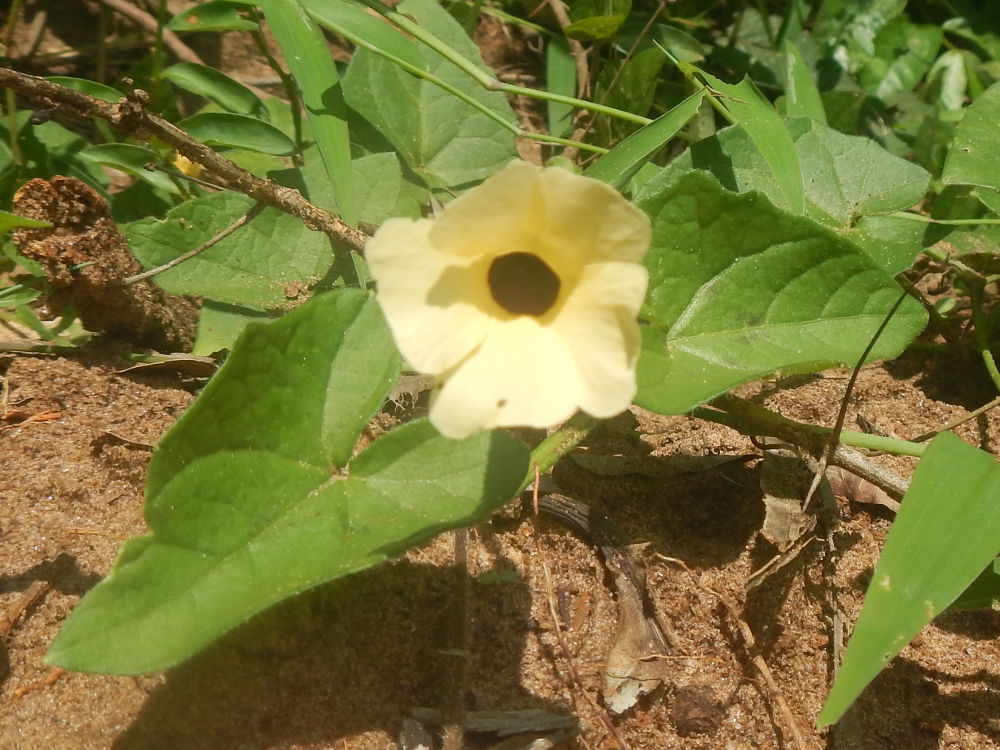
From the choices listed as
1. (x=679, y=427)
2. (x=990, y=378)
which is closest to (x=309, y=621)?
(x=679, y=427)

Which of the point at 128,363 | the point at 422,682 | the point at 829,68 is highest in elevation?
the point at 829,68

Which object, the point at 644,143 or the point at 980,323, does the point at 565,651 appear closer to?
the point at 644,143

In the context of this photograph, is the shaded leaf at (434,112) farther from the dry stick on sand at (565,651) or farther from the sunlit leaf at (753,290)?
the dry stick on sand at (565,651)

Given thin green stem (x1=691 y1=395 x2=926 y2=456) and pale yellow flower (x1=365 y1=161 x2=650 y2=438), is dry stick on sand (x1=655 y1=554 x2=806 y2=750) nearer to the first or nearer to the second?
thin green stem (x1=691 y1=395 x2=926 y2=456)

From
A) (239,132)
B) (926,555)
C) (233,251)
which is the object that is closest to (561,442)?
(926,555)

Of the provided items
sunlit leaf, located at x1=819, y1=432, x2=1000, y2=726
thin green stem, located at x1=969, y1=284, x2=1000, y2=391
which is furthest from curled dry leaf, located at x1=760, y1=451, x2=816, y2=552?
thin green stem, located at x1=969, y1=284, x2=1000, y2=391

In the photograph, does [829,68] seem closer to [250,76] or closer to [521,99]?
[521,99]
